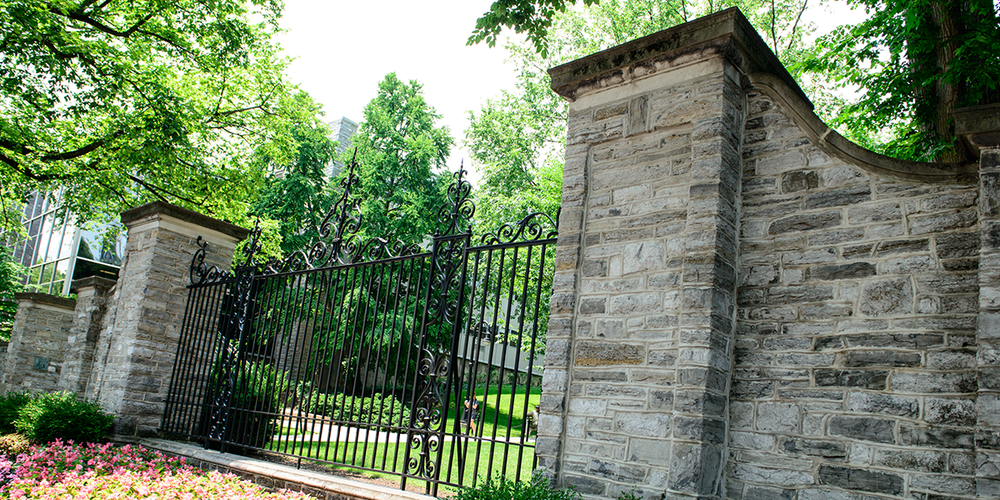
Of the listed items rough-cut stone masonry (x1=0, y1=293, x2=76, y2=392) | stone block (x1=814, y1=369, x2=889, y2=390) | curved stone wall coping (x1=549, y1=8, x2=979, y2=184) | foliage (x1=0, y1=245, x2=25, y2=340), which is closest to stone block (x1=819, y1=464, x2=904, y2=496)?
stone block (x1=814, y1=369, x2=889, y2=390)

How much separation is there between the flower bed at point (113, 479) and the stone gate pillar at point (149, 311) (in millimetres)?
985

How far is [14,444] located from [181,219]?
11.3ft

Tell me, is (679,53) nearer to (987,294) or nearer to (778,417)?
(987,294)

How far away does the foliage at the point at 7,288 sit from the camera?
2081 cm

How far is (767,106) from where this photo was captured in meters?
4.20

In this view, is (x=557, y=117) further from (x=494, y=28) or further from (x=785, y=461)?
(x=785, y=461)

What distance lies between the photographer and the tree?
11.0 metres

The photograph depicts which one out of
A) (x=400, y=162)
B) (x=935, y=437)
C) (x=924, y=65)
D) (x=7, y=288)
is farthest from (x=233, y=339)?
(x=7, y=288)

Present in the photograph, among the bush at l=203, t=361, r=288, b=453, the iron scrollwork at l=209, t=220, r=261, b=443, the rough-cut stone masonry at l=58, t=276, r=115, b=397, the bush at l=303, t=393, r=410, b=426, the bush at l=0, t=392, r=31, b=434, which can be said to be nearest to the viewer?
the bush at l=303, t=393, r=410, b=426

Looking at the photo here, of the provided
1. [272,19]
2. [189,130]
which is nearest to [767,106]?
[189,130]

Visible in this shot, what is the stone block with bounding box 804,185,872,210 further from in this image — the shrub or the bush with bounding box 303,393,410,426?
the shrub

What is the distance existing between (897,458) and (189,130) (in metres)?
12.3

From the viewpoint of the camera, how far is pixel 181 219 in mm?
8547

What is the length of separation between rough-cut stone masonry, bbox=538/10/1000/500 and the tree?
976cm
